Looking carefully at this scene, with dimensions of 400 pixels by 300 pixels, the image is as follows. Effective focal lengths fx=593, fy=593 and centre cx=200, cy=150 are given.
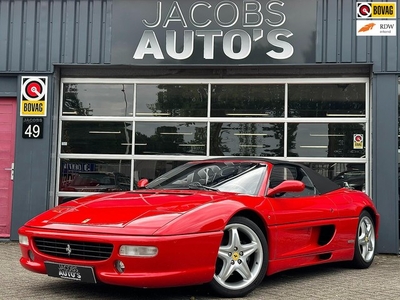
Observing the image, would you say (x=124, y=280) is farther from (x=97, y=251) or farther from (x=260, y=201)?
(x=260, y=201)

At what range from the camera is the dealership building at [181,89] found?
29.9ft

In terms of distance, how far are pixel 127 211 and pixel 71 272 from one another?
66 cm

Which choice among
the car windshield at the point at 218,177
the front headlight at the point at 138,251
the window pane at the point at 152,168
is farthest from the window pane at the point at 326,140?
the front headlight at the point at 138,251

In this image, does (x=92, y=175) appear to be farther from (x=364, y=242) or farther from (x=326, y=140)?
(x=364, y=242)

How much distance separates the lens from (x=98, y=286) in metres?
5.51

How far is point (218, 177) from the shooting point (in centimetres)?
608

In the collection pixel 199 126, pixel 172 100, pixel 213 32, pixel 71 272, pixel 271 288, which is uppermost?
pixel 213 32

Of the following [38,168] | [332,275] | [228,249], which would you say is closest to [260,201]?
[228,249]

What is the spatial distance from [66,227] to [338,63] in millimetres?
5638

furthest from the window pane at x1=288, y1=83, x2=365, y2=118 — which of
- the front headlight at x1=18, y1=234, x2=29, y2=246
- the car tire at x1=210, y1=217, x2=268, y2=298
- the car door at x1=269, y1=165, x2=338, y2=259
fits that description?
the front headlight at x1=18, y1=234, x2=29, y2=246

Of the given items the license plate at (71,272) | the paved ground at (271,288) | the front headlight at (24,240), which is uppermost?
the front headlight at (24,240)

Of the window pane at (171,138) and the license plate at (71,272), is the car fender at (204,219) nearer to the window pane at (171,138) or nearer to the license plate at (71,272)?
the license plate at (71,272)

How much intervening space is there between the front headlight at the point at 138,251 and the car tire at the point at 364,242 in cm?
322

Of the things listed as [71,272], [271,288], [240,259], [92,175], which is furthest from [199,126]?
[71,272]
